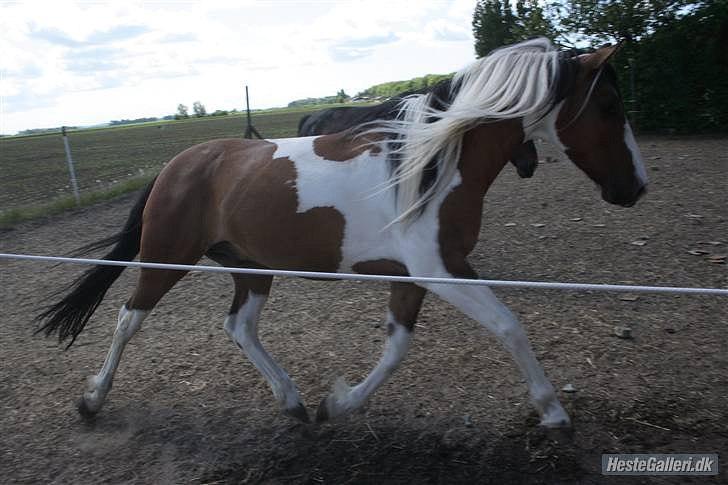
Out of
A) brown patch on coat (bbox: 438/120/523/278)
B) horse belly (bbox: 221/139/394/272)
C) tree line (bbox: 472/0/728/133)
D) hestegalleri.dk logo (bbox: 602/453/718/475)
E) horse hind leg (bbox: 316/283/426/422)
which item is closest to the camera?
hestegalleri.dk logo (bbox: 602/453/718/475)

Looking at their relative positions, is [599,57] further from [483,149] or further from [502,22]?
[502,22]

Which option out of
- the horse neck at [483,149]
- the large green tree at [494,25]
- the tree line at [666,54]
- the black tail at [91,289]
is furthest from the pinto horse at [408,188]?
the large green tree at [494,25]

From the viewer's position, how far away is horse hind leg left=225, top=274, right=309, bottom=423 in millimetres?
3168

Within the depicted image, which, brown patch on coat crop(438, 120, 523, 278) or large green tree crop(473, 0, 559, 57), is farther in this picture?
large green tree crop(473, 0, 559, 57)

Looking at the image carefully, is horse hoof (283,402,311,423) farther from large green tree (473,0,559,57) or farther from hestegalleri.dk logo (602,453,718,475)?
large green tree (473,0,559,57)

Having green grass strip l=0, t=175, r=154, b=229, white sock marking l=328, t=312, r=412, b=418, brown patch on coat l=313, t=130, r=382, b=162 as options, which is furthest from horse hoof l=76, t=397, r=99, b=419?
green grass strip l=0, t=175, r=154, b=229

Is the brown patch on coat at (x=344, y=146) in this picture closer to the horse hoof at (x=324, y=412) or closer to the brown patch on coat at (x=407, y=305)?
the brown patch on coat at (x=407, y=305)

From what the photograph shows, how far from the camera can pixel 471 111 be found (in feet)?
8.45

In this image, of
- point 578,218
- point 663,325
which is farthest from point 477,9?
point 663,325

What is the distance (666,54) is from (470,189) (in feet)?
39.1

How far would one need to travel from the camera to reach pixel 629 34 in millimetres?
13211

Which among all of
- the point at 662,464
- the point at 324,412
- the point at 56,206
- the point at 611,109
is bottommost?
the point at 56,206

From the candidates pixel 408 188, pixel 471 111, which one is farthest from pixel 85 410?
pixel 471 111

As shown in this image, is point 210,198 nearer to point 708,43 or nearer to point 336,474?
point 336,474
